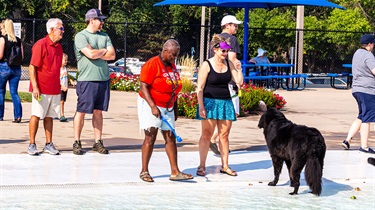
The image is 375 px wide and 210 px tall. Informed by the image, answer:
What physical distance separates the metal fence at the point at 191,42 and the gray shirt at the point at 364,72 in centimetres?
3127

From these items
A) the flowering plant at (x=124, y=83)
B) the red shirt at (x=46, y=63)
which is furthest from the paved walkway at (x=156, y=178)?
the flowering plant at (x=124, y=83)

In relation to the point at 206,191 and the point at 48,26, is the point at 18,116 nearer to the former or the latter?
the point at 48,26

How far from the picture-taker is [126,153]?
11086 millimetres

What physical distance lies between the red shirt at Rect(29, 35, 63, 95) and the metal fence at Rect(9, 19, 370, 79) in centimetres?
3243

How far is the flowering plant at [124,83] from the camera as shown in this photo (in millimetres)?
24417

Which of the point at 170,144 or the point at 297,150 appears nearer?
the point at 297,150

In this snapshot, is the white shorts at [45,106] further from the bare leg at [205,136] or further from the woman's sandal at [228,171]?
the woman's sandal at [228,171]

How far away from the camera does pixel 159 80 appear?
28.8 ft

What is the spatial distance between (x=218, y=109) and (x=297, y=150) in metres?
1.46

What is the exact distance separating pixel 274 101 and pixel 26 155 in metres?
8.77

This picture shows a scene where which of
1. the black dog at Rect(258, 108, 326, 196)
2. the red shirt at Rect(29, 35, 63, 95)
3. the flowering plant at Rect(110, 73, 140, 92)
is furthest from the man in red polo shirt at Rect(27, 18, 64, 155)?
the flowering plant at Rect(110, 73, 140, 92)

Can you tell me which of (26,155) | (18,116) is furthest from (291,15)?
(26,155)

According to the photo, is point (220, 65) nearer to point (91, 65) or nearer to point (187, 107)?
point (91, 65)

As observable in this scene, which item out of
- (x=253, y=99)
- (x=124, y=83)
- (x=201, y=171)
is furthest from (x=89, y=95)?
(x=124, y=83)
